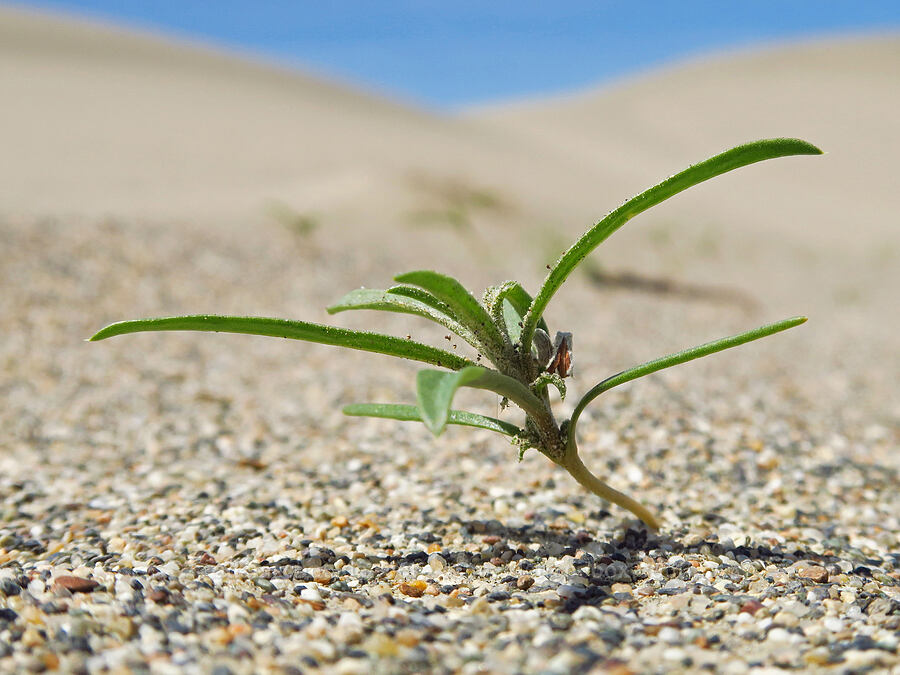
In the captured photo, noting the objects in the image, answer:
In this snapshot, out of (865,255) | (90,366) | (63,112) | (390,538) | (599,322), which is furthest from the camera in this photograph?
(63,112)

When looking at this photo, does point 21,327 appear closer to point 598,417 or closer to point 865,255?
point 598,417

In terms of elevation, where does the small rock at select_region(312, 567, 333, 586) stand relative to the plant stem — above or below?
below

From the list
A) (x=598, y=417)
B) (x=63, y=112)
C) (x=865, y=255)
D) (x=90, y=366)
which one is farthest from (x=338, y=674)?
(x=63, y=112)

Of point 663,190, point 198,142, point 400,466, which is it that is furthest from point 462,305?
point 198,142

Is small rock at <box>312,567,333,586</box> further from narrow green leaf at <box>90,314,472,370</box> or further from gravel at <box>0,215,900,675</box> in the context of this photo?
narrow green leaf at <box>90,314,472,370</box>

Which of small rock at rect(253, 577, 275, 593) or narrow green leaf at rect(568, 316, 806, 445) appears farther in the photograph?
small rock at rect(253, 577, 275, 593)

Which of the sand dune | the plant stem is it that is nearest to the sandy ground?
the plant stem

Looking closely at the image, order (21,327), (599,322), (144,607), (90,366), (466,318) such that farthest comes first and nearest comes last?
1. (599,322)
2. (21,327)
3. (90,366)
4. (466,318)
5. (144,607)
